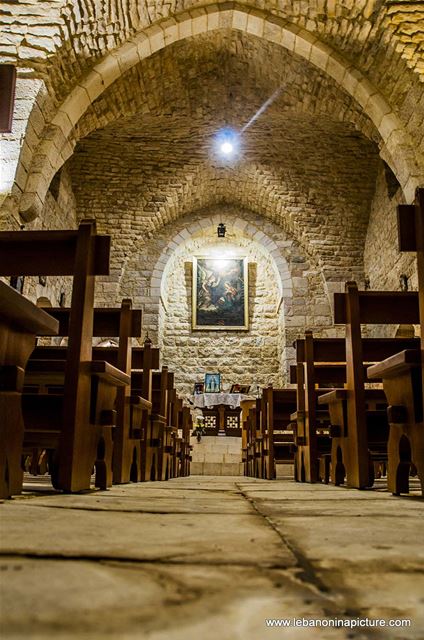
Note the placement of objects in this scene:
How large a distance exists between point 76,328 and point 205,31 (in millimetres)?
6681

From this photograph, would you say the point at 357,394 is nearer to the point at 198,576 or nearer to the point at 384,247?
the point at 198,576

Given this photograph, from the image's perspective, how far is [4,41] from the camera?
643cm

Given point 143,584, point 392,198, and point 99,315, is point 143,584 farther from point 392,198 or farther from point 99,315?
point 392,198

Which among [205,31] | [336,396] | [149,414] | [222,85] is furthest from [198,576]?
[222,85]

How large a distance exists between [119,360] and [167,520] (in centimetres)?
260

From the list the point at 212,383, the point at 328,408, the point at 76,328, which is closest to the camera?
the point at 76,328

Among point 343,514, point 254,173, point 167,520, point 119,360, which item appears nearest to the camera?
point 167,520

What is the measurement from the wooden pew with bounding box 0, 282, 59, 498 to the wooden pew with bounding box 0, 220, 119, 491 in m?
0.28

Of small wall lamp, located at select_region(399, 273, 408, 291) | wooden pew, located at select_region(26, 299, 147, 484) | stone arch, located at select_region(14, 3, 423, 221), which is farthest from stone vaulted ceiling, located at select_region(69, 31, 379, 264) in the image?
wooden pew, located at select_region(26, 299, 147, 484)

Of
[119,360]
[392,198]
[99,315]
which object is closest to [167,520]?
[119,360]

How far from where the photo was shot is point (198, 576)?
0.82 metres

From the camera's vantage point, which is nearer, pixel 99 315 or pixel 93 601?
pixel 93 601

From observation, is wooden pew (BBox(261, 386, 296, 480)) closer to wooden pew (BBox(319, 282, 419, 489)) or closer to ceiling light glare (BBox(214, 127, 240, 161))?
wooden pew (BBox(319, 282, 419, 489))

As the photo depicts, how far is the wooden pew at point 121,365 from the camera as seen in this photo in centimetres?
369
